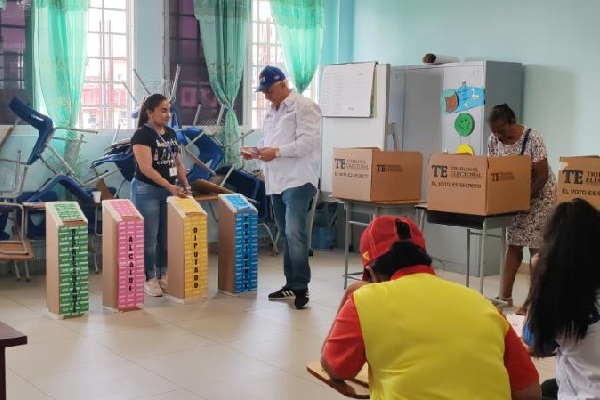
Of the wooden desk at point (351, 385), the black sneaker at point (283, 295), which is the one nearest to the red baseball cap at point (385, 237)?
the wooden desk at point (351, 385)

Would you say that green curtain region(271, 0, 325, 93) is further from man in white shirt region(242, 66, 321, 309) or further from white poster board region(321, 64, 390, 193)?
man in white shirt region(242, 66, 321, 309)

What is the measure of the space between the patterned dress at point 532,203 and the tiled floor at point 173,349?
616 mm

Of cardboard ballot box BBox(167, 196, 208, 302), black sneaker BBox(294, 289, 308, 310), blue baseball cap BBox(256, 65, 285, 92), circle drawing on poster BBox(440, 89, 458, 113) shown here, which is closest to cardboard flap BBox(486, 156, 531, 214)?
black sneaker BBox(294, 289, 308, 310)

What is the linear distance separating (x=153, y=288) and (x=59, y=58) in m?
2.21

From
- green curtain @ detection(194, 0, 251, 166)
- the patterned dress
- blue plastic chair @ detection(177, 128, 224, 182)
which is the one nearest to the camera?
the patterned dress

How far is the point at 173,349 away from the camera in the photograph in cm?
444

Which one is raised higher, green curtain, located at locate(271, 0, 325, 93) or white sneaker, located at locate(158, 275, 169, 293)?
green curtain, located at locate(271, 0, 325, 93)

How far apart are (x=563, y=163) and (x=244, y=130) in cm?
365

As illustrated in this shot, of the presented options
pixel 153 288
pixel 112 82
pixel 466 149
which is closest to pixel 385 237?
pixel 153 288

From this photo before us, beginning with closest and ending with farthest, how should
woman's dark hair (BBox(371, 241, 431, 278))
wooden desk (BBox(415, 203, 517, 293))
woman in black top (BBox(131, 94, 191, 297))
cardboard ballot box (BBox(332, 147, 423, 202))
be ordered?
woman's dark hair (BBox(371, 241, 431, 278)), wooden desk (BBox(415, 203, 517, 293)), woman in black top (BBox(131, 94, 191, 297)), cardboard ballot box (BBox(332, 147, 423, 202))

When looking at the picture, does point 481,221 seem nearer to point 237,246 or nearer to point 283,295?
point 283,295

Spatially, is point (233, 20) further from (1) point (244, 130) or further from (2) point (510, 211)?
(2) point (510, 211)

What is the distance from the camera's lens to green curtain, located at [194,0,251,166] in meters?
7.41

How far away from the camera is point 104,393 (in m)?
3.72
